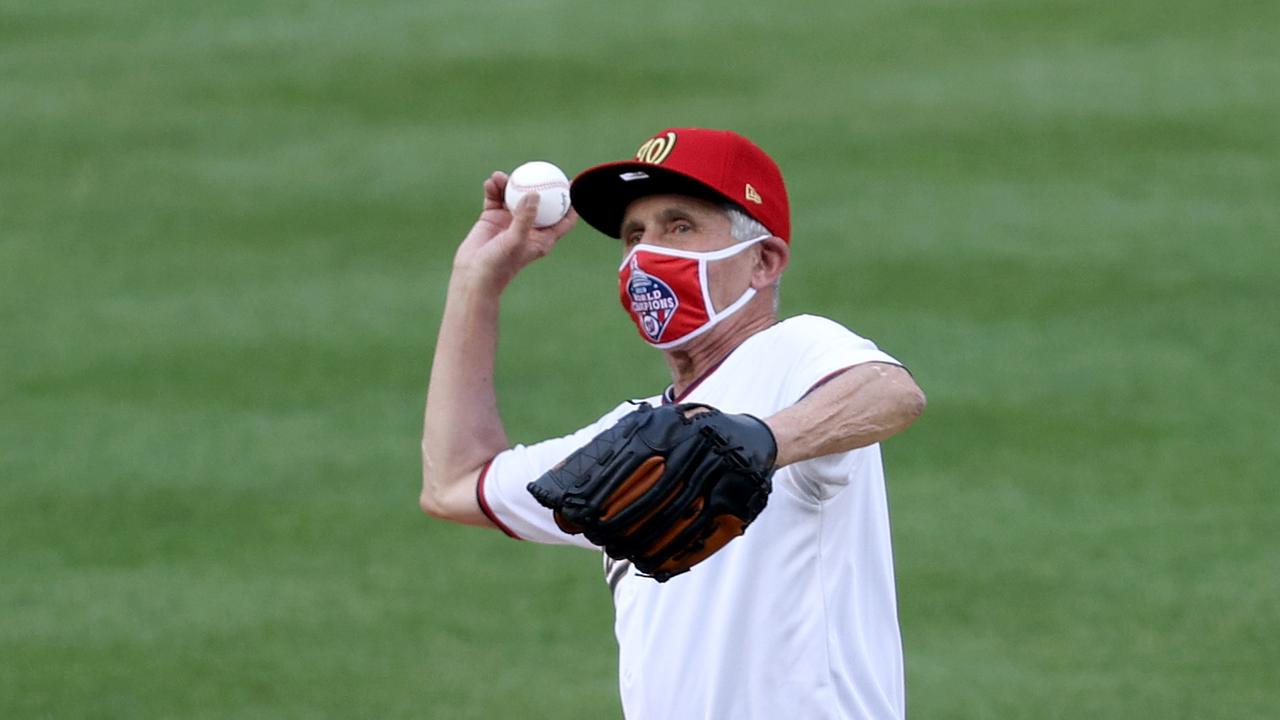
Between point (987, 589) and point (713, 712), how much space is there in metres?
3.32

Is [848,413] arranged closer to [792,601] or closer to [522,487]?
[792,601]

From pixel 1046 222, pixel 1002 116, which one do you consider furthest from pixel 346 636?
pixel 1002 116

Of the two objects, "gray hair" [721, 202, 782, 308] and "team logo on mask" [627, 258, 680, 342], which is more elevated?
"gray hair" [721, 202, 782, 308]

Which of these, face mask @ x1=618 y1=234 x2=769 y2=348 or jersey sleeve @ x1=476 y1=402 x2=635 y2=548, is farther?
jersey sleeve @ x1=476 y1=402 x2=635 y2=548

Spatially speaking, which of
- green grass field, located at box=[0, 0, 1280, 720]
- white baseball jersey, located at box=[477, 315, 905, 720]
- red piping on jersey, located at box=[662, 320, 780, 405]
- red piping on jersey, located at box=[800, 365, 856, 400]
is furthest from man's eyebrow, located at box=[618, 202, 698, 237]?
green grass field, located at box=[0, 0, 1280, 720]

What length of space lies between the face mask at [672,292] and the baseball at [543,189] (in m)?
0.44

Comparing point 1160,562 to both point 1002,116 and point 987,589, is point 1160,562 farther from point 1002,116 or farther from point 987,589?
point 1002,116

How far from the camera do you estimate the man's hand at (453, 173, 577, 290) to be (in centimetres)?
375

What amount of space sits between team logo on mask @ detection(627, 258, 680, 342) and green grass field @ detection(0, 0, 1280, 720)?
98.6 inches

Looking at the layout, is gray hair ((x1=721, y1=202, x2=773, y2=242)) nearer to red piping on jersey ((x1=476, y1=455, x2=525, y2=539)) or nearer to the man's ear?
the man's ear

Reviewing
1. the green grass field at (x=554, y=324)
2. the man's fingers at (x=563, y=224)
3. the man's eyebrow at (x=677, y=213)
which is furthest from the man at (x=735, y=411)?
the green grass field at (x=554, y=324)

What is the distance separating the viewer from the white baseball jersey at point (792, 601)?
3033 mm

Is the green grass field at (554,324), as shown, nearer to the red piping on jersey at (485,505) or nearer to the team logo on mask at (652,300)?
the red piping on jersey at (485,505)

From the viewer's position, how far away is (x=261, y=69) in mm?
9773
